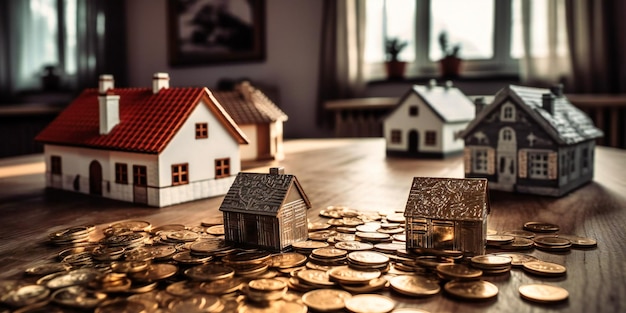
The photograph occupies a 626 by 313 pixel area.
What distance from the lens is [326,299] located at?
108cm

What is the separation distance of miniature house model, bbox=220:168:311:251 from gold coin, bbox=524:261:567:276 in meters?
0.59

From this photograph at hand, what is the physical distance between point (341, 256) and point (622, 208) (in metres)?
1.24

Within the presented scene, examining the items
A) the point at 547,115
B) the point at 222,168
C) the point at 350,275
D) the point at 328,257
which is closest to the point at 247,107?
the point at 222,168

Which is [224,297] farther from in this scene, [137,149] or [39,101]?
[39,101]

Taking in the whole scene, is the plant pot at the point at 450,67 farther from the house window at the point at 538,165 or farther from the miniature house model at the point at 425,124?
the house window at the point at 538,165

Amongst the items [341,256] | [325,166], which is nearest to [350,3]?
[325,166]

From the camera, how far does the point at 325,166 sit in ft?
10.6

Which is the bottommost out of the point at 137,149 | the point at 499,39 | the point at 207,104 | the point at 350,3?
the point at 137,149

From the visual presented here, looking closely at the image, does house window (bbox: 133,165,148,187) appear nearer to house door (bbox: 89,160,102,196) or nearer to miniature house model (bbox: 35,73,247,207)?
miniature house model (bbox: 35,73,247,207)

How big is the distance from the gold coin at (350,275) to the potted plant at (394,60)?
534 centimetres

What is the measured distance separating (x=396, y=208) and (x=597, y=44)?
4.40 metres

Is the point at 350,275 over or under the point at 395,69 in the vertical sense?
under

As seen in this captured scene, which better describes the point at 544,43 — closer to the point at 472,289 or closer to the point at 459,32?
the point at 459,32

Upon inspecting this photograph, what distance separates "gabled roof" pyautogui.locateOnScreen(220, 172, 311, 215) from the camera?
1418 millimetres
